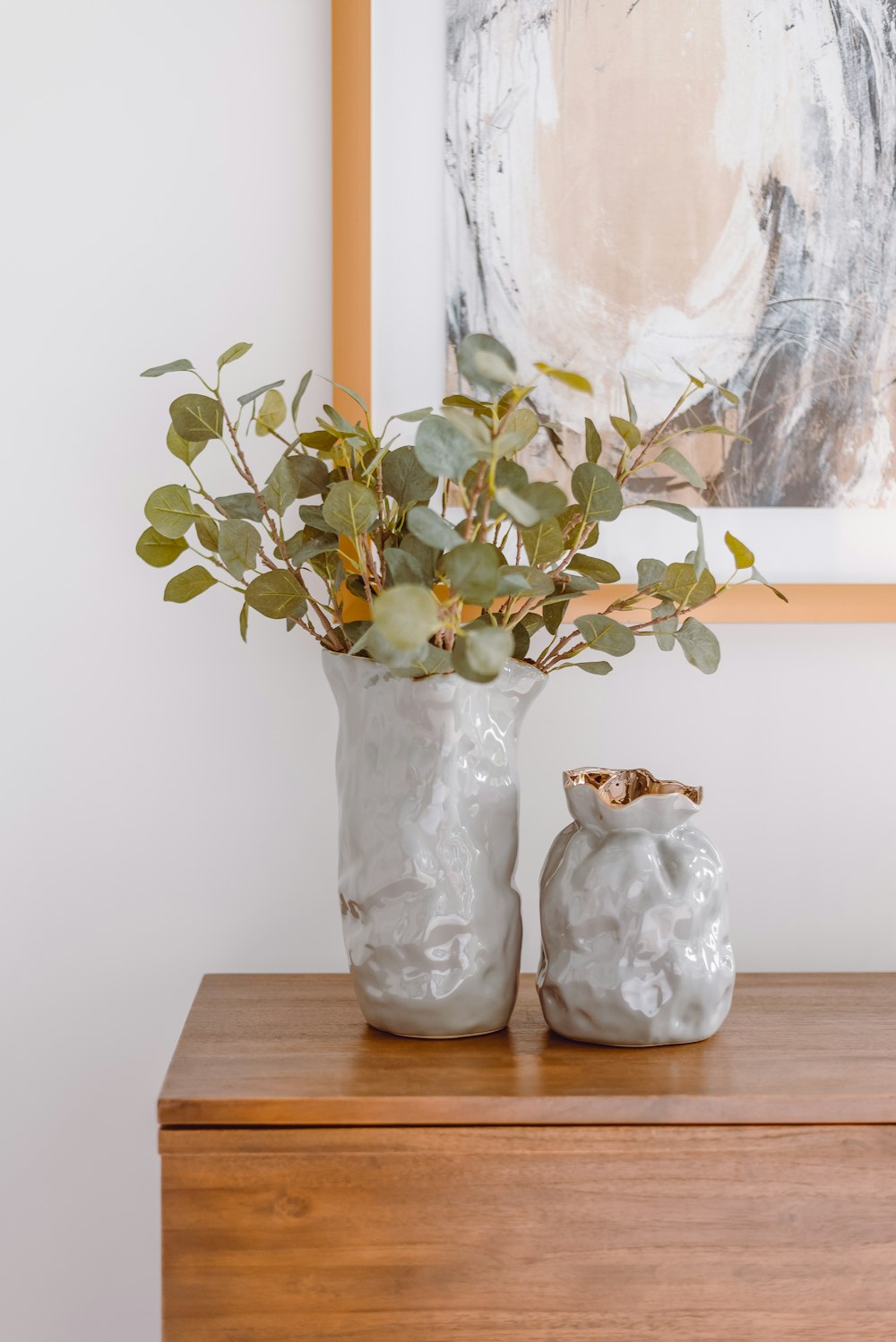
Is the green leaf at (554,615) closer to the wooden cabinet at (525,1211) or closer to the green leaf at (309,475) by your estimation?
the green leaf at (309,475)

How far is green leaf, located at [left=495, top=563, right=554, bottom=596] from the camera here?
2.21 feet

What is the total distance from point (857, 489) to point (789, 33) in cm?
43

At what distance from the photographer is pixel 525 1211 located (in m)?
0.67

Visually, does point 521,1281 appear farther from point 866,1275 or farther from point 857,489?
point 857,489

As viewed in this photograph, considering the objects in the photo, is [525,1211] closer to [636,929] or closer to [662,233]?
[636,929]

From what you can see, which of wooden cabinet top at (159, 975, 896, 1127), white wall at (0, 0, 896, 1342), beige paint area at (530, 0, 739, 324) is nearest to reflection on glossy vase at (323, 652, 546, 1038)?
wooden cabinet top at (159, 975, 896, 1127)

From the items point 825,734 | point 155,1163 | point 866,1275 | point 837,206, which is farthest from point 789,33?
point 155,1163

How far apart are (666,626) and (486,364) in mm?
414

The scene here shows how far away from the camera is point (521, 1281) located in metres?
0.67

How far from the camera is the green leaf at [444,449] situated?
64 centimetres

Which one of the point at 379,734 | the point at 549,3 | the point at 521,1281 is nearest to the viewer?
the point at 521,1281

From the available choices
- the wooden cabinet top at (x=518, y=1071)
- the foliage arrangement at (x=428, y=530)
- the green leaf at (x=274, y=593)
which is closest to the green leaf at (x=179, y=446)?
the foliage arrangement at (x=428, y=530)

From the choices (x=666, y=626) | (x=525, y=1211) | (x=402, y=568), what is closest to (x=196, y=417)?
(x=402, y=568)

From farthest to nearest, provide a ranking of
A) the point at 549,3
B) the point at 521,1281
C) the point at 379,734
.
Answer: the point at 549,3
the point at 379,734
the point at 521,1281
